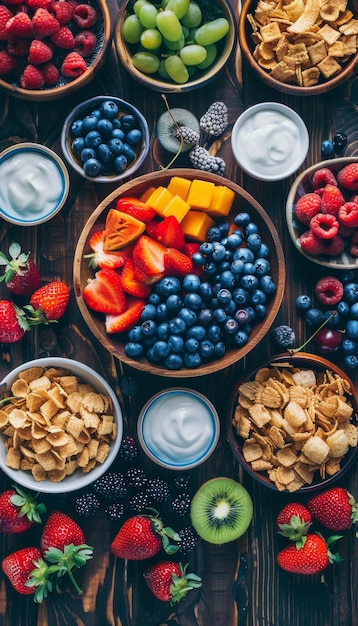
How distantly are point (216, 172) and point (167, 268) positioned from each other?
0.42 m

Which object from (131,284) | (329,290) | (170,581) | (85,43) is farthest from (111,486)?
(85,43)

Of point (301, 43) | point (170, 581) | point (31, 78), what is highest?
point (301, 43)

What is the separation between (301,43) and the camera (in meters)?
2.13

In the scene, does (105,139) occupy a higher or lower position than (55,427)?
higher

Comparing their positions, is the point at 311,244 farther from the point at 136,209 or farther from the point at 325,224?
the point at 136,209

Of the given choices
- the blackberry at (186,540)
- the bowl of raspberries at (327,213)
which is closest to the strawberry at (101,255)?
the bowl of raspberries at (327,213)

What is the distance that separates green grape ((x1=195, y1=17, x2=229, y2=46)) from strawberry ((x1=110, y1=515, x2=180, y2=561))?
5.28 ft

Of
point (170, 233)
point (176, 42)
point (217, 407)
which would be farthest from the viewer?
point (217, 407)

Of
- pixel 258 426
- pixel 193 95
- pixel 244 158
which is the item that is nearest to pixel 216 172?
pixel 244 158

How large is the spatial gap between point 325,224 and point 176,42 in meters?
0.78

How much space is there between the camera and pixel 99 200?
7.39 feet

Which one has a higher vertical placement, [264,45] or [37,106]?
[264,45]

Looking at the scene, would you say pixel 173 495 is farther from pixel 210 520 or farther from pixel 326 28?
pixel 326 28

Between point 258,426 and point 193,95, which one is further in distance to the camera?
point 193,95
